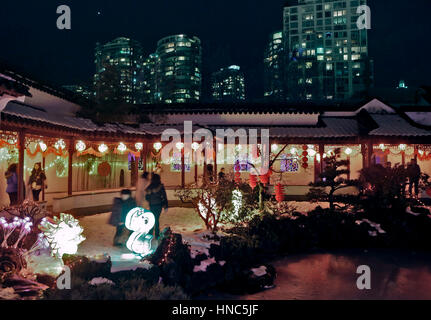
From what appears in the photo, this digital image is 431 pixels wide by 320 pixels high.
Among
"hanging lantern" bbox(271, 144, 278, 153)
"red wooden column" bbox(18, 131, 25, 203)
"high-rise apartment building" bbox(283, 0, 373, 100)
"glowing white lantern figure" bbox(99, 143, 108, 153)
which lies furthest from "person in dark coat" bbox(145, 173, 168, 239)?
"high-rise apartment building" bbox(283, 0, 373, 100)

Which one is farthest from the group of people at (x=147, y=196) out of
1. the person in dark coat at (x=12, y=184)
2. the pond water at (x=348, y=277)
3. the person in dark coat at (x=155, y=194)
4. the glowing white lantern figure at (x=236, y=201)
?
the person in dark coat at (x=12, y=184)

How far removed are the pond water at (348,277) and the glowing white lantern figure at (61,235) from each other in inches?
111

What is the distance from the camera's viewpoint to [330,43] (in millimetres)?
83500

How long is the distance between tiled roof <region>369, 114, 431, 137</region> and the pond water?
7569 millimetres

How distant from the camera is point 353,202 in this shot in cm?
1002

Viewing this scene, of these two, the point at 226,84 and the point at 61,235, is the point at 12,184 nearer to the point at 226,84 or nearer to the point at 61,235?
the point at 61,235

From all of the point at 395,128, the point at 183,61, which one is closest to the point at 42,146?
the point at 395,128

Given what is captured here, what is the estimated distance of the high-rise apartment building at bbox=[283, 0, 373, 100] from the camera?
262 feet

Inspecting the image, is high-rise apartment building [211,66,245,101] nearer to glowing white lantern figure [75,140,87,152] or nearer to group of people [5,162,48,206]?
glowing white lantern figure [75,140,87,152]

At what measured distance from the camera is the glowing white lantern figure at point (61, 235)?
593 centimetres

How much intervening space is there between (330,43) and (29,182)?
8561 cm

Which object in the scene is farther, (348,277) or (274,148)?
(274,148)

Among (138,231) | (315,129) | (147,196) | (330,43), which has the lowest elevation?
(138,231)

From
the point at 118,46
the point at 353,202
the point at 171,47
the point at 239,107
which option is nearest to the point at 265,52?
the point at 171,47
